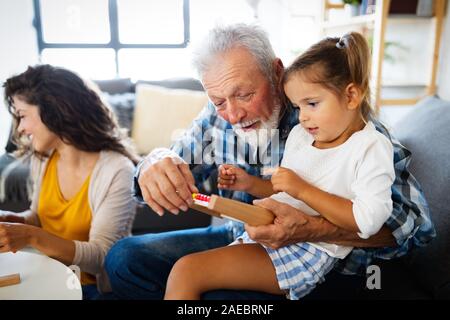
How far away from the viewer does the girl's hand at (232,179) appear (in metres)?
0.91

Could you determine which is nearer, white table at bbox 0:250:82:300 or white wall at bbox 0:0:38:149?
white table at bbox 0:250:82:300

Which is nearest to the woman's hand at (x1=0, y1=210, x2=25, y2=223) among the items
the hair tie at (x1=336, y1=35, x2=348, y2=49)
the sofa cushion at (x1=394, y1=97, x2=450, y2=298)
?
the hair tie at (x1=336, y1=35, x2=348, y2=49)

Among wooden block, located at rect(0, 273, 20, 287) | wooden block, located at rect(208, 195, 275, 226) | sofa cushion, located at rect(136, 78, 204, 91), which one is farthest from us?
sofa cushion, located at rect(136, 78, 204, 91)

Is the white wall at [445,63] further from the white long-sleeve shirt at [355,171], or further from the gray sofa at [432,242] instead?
the white long-sleeve shirt at [355,171]

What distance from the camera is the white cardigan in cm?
111

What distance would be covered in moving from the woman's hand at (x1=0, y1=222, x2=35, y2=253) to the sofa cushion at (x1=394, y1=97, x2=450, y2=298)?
98cm

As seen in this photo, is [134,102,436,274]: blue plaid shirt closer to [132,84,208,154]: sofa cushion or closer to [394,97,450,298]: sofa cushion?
[394,97,450,298]: sofa cushion

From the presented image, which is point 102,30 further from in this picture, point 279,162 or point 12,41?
point 279,162

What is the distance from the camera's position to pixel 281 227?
0.76 meters

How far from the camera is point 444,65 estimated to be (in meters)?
1.61

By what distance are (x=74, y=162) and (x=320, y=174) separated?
823 mm

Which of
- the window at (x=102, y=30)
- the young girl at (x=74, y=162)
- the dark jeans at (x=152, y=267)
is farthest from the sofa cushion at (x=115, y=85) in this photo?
the dark jeans at (x=152, y=267)

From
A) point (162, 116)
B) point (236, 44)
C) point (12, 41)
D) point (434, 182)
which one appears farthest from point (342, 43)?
point (162, 116)
